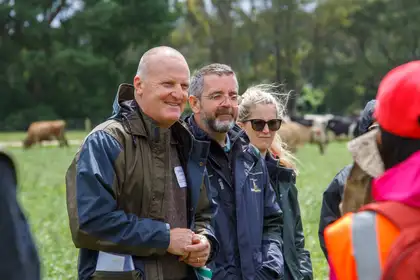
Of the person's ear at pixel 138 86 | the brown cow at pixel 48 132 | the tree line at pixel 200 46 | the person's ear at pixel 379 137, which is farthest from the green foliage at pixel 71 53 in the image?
the person's ear at pixel 379 137

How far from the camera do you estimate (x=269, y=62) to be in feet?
227

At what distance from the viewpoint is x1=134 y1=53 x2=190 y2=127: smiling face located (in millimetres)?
3898

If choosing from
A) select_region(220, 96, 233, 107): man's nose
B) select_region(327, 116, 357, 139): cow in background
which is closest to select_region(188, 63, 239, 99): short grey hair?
select_region(220, 96, 233, 107): man's nose

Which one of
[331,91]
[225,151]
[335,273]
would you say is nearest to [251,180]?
[225,151]

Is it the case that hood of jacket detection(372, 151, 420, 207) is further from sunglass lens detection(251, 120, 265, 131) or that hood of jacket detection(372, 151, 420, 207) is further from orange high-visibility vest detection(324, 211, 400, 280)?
sunglass lens detection(251, 120, 265, 131)

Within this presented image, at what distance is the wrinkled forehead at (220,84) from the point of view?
4637mm

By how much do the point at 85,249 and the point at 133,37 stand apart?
54.3m

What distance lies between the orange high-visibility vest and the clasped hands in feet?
5.14

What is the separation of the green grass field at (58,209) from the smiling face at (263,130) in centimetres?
154

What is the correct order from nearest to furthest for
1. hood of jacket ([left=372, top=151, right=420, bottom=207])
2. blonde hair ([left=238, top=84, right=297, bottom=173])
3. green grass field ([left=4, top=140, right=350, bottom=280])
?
hood of jacket ([left=372, top=151, right=420, bottom=207])
blonde hair ([left=238, top=84, right=297, bottom=173])
green grass field ([left=4, top=140, right=350, bottom=280])

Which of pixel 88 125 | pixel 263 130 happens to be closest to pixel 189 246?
pixel 263 130

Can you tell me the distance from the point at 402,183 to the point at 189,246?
172 centimetres

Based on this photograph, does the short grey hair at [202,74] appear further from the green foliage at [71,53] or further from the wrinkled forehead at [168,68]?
the green foliage at [71,53]

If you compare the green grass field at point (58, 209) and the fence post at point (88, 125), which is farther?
the fence post at point (88, 125)
